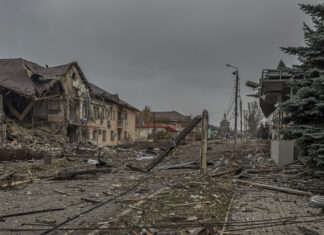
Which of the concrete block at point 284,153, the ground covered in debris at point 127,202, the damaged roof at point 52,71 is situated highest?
the damaged roof at point 52,71

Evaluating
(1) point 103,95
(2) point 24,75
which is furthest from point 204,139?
(1) point 103,95

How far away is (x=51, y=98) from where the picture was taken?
31000 mm

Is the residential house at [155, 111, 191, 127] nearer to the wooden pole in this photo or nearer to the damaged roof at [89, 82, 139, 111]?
the damaged roof at [89, 82, 139, 111]

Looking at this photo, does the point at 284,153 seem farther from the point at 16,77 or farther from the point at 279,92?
the point at 16,77

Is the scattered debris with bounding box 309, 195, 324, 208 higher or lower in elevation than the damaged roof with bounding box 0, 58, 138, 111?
lower

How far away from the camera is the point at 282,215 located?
636 cm

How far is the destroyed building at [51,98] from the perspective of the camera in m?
28.3

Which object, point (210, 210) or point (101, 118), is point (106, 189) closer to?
point (210, 210)

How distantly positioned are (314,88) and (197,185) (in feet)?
16.8

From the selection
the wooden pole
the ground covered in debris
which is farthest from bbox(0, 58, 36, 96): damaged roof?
the wooden pole

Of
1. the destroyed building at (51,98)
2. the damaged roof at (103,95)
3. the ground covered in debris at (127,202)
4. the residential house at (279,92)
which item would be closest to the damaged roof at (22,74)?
the destroyed building at (51,98)

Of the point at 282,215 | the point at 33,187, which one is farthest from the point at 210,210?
the point at 33,187

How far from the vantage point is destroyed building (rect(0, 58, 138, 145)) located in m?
28.3

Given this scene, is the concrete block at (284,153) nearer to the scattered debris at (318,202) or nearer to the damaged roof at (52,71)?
the scattered debris at (318,202)
